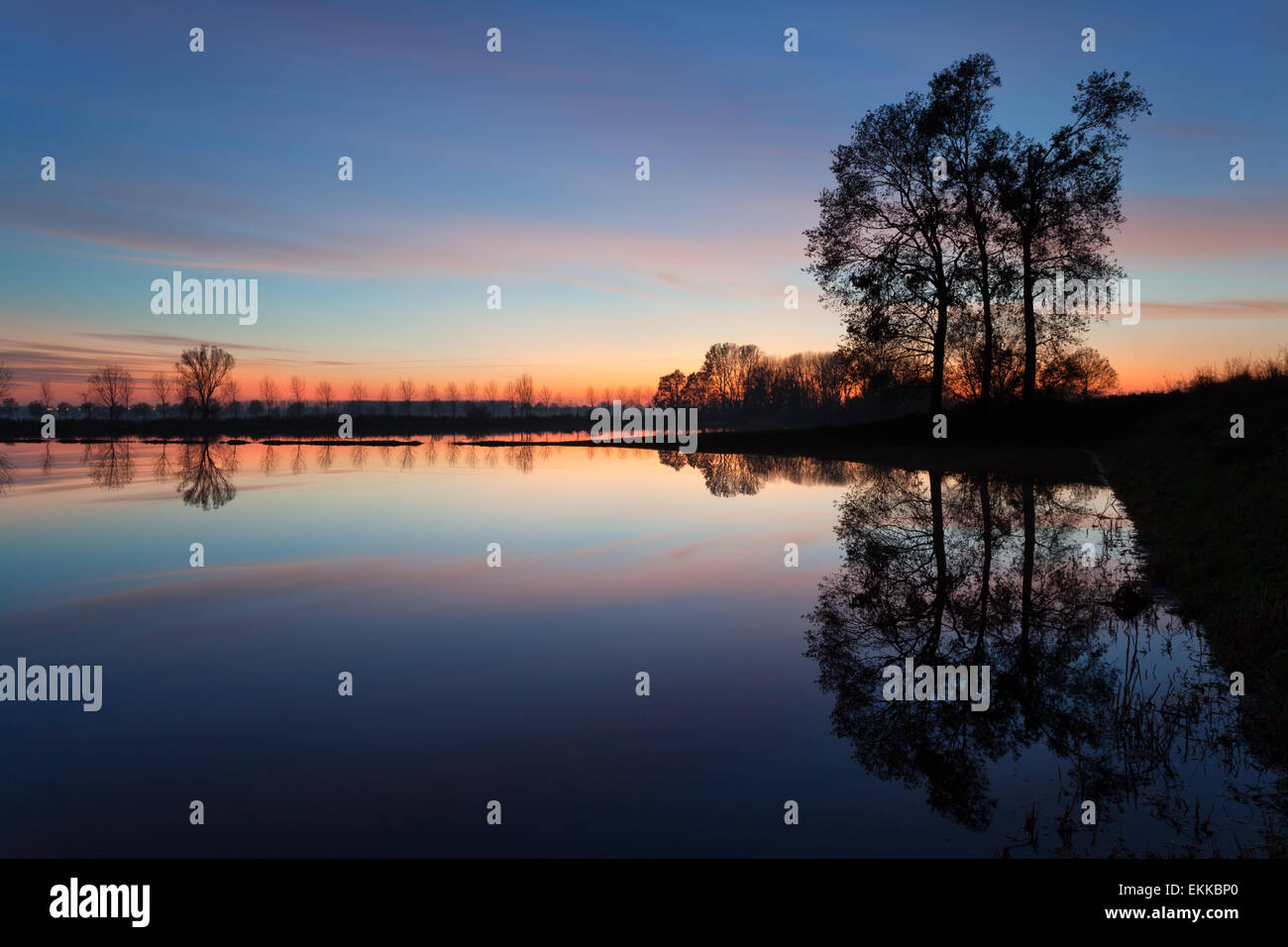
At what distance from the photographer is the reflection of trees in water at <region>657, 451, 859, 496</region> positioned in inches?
1161

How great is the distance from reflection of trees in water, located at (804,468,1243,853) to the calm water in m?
0.05

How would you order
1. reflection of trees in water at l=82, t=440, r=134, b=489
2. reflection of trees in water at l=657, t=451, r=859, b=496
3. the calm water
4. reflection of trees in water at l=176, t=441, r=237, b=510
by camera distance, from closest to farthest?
the calm water → reflection of trees in water at l=176, t=441, r=237, b=510 → reflection of trees in water at l=657, t=451, r=859, b=496 → reflection of trees in water at l=82, t=440, r=134, b=489

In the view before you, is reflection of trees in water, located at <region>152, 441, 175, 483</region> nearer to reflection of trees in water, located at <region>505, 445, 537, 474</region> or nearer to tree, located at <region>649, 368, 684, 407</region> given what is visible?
reflection of trees in water, located at <region>505, 445, 537, 474</region>

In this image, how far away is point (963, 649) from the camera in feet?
31.3

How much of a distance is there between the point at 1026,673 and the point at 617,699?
4.94 metres

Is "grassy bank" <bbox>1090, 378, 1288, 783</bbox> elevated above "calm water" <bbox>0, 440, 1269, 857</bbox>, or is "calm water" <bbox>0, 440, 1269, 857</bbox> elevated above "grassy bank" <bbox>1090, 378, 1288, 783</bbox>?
"grassy bank" <bbox>1090, 378, 1288, 783</bbox>

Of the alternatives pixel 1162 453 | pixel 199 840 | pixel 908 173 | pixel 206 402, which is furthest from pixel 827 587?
pixel 206 402

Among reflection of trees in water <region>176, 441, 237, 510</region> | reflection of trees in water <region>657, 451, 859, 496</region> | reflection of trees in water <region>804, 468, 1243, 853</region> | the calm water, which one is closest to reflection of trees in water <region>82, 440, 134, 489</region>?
reflection of trees in water <region>176, 441, 237, 510</region>

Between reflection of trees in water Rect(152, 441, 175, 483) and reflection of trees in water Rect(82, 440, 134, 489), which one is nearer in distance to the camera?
reflection of trees in water Rect(82, 440, 134, 489)

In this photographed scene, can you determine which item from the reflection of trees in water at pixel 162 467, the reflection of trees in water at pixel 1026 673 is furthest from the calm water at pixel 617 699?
Answer: the reflection of trees in water at pixel 162 467

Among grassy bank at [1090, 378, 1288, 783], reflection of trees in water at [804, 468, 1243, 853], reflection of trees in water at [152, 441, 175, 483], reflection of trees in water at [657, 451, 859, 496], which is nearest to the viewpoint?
reflection of trees in water at [804, 468, 1243, 853]
